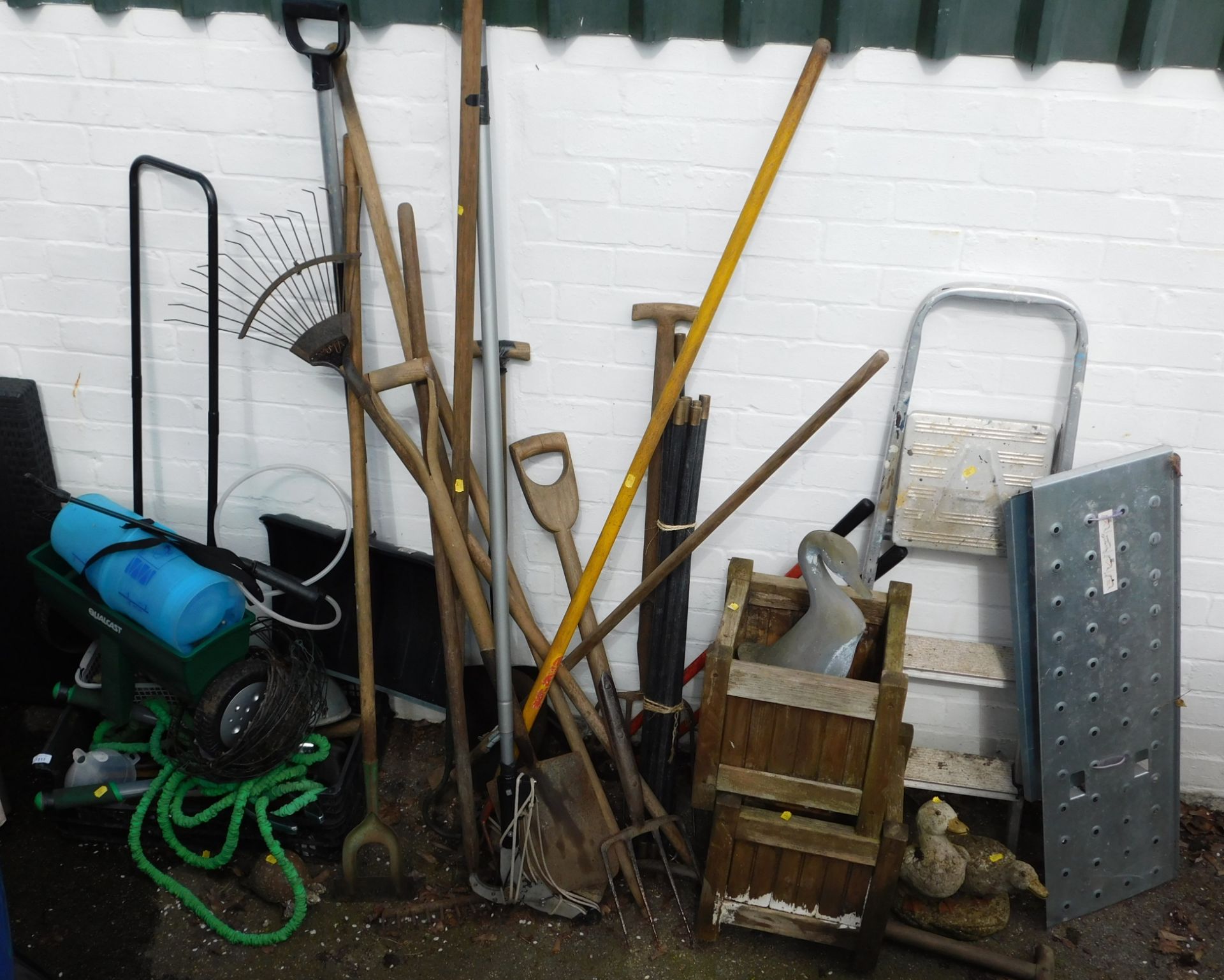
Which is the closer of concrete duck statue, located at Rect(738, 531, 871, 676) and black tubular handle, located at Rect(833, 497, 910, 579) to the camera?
concrete duck statue, located at Rect(738, 531, 871, 676)

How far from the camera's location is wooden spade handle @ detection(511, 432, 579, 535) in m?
2.53

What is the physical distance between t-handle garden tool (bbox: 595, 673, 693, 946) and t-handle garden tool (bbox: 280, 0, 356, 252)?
4.53 feet

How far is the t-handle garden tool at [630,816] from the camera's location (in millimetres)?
2521

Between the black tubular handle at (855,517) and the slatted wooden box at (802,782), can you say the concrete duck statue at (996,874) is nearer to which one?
the slatted wooden box at (802,782)

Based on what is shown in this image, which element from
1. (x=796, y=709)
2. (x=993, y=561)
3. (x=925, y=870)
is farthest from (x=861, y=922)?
(x=993, y=561)

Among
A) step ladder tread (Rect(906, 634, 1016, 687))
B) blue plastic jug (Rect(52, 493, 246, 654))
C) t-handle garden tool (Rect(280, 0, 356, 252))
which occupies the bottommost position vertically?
step ladder tread (Rect(906, 634, 1016, 687))

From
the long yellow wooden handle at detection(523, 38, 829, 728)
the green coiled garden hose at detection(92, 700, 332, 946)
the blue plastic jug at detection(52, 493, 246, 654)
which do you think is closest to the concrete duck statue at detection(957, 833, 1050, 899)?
the long yellow wooden handle at detection(523, 38, 829, 728)

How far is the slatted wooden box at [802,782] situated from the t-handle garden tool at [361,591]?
0.84 metres

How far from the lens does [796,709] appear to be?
85.7 inches

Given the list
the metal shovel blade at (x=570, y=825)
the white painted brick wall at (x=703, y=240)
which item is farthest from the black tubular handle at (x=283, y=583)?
the metal shovel blade at (x=570, y=825)

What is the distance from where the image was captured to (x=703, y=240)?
2375 mm

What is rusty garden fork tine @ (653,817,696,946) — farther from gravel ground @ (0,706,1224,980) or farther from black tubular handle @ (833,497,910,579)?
black tubular handle @ (833,497,910,579)

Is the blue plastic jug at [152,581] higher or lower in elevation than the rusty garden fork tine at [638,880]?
higher

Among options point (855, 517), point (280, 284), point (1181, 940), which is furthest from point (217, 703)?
point (1181, 940)
